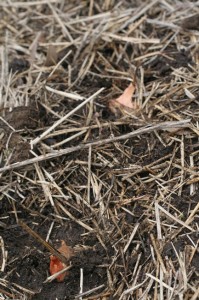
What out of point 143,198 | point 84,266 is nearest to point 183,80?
point 143,198

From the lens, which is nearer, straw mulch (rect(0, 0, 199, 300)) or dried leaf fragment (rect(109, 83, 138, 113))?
straw mulch (rect(0, 0, 199, 300))

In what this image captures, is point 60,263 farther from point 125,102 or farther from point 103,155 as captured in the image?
point 125,102

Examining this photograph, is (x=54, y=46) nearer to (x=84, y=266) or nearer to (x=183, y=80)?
(x=183, y=80)

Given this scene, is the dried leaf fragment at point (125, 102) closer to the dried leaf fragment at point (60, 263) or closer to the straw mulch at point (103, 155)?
the straw mulch at point (103, 155)

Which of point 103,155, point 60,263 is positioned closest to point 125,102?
point 103,155

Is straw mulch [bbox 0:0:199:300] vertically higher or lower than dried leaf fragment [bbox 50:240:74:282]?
higher

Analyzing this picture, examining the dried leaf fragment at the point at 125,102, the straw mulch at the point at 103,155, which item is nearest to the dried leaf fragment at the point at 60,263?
the straw mulch at the point at 103,155

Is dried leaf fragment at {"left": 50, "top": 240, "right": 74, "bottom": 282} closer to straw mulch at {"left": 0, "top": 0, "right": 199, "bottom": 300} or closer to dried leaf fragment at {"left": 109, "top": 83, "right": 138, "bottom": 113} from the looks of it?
straw mulch at {"left": 0, "top": 0, "right": 199, "bottom": 300}

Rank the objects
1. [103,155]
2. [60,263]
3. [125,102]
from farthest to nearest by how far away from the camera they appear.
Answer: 1. [125,102]
2. [103,155]
3. [60,263]

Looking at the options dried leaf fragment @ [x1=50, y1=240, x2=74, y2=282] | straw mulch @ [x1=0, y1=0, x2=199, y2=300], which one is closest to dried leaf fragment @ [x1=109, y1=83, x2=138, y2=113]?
straw mulch @ [x1=0, y1=0, x2=199, y2=300]
